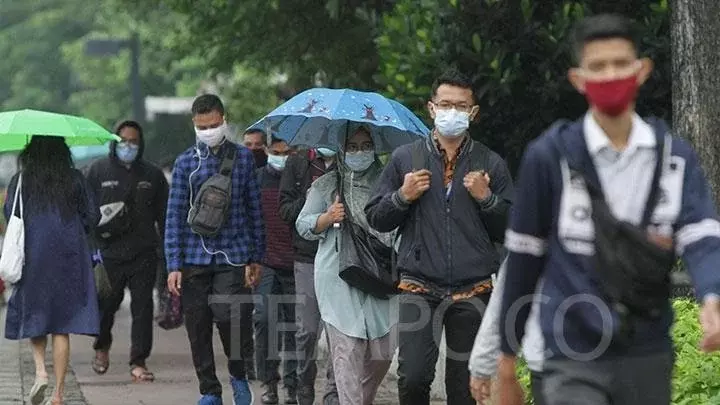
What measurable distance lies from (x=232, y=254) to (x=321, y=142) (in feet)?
3.21

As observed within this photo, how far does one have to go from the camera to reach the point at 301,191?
1164cm

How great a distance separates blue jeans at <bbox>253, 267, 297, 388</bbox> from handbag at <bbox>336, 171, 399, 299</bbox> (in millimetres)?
2783

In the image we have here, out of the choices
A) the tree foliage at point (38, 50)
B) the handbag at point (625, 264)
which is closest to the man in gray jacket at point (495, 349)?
the handbag at point (625, 264)

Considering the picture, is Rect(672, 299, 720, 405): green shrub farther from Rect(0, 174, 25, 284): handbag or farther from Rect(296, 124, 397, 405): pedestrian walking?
Rect(0, 174, 25, 284): handbag

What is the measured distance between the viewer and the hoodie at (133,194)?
1440 centimetres

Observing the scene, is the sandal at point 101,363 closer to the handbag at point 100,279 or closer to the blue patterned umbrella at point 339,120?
the handbag at point 100,279

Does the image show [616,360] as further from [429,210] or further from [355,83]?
[355,83]

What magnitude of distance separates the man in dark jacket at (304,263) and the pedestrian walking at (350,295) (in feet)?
3.99

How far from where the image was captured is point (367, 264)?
31.5 ft

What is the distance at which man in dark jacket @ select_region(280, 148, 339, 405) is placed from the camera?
37.1ft

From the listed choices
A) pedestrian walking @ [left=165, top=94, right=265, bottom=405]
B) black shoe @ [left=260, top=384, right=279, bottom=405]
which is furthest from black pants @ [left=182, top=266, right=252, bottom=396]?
black shoe @ [left=260, top=384, right=279, bottom=405]

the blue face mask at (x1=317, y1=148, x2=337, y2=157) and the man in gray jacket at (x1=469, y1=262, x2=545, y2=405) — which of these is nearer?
the man in gray jacket at (x1=469, y1=262, x2=545, y2=405)

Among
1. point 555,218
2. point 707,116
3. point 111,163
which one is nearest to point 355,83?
point 111,163

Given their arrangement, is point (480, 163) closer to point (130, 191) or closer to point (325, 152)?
point (325, 152)
